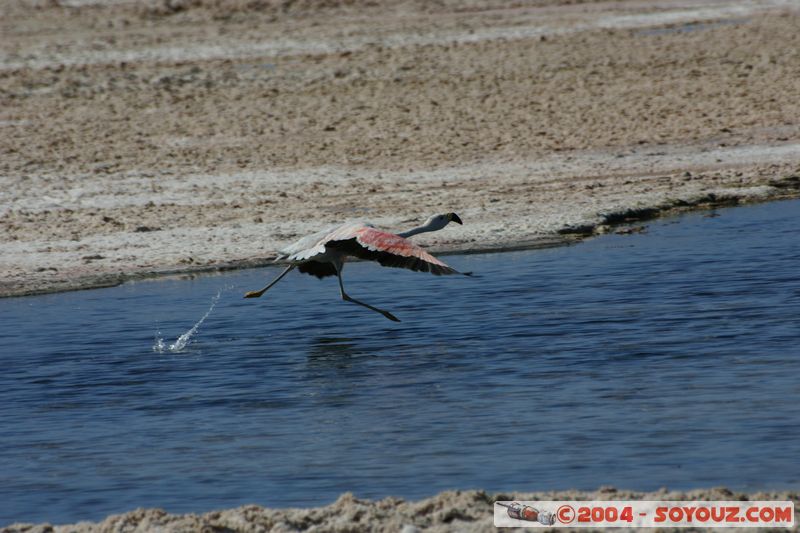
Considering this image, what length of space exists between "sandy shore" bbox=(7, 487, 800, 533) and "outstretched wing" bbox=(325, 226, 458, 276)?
9.23 feet

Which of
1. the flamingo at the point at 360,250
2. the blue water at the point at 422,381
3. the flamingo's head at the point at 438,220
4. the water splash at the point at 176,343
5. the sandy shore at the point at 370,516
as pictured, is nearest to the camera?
the sandy shore at the point at 370,516

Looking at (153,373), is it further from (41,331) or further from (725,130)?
(725,130)

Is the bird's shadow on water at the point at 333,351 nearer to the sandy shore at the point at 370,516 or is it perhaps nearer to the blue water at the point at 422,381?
the blue water at the point at 422,381

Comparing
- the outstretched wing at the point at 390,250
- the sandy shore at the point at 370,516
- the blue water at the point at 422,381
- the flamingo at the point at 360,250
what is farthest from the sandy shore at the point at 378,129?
the sandy shore at the point at 370,516

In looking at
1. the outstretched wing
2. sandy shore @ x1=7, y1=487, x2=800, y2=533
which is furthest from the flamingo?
sandy shore @ x1=7, y1=487, x2=800, y2=533

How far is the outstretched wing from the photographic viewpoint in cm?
885

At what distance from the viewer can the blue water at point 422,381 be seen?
678 centimetres

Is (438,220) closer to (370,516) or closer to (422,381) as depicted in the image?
(422,381)

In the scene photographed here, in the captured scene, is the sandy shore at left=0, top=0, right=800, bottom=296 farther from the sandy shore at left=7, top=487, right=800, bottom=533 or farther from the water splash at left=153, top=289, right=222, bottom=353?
the sandy shore at left=7, top=487, right=800, bottom=533

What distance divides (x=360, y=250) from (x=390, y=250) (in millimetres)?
864

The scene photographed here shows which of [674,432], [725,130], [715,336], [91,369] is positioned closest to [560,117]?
[725,130]

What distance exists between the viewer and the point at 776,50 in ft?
64.2

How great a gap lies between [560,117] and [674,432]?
1016 cm

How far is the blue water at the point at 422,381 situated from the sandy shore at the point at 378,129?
963 mm
